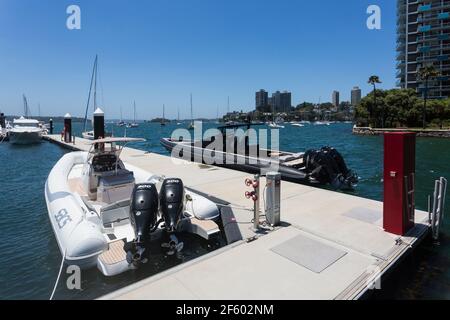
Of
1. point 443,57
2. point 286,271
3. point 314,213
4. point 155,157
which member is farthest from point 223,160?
point 443,57

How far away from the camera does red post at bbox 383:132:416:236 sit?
5.48 metres

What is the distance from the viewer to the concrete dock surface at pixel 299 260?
3916 millimetres

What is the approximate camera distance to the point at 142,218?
207 inches

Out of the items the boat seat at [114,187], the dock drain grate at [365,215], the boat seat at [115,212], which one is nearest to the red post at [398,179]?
the dock drain grate at [365,215]

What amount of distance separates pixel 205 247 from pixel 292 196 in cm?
346

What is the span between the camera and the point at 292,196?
8531 mm

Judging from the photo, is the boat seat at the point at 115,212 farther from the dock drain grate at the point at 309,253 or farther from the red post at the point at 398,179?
the red post at the point at 398,179

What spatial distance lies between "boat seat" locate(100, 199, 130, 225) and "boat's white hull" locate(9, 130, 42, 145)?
33.0 meters

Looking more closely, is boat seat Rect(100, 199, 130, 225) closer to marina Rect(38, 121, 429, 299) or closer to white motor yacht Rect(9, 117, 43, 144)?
marina Rect(38, 121, 429, 299)

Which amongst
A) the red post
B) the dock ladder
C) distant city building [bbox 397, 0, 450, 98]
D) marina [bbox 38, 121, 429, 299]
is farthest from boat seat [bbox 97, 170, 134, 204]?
distant city building [bbox 397, 0, 450, 98]

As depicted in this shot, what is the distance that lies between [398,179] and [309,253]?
92.6 inches

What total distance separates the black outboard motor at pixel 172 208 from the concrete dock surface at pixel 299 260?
2.75ft

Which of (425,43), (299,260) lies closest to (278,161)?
(299,260)
